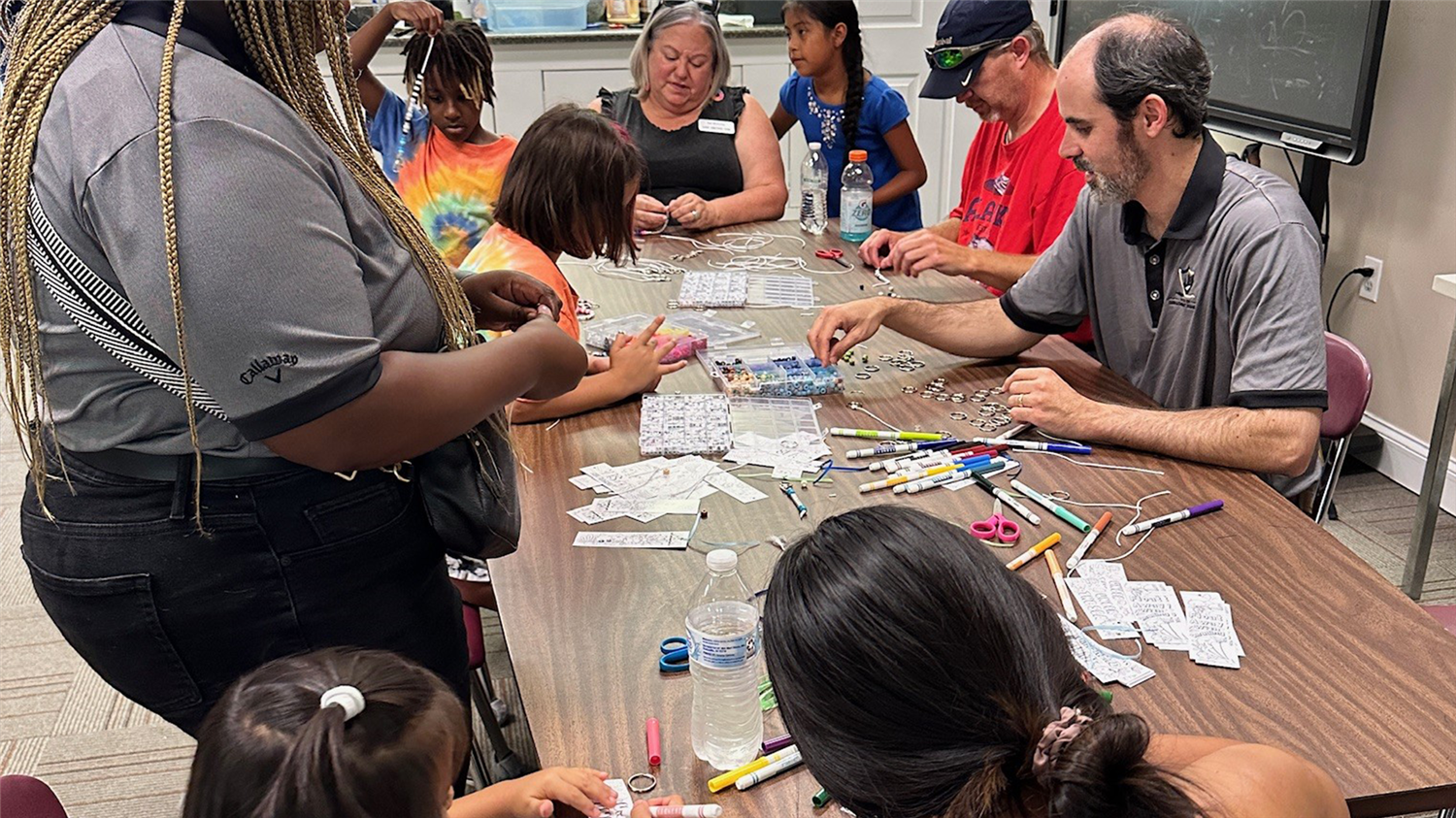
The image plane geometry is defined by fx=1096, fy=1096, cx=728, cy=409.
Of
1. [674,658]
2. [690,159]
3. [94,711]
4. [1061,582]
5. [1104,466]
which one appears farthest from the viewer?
[690,159]

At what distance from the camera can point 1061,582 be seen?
4.29ft

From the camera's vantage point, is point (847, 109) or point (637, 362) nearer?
point (637, 362)

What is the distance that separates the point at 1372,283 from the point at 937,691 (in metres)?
2.97

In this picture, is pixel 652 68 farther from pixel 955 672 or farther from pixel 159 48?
pixel 955 672

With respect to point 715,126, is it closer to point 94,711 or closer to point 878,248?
point 878,248

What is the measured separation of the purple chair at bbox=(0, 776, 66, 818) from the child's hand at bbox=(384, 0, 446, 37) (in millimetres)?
2132

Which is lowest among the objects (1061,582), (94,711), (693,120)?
(94,711)

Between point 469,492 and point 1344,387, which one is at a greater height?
point 469,492

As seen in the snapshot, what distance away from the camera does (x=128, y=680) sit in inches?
43.4

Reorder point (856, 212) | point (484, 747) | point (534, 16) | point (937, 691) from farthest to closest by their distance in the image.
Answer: point (534, 16) → point (856, 212) → point (484, 747) → point (937, 691)

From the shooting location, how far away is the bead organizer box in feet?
6.24

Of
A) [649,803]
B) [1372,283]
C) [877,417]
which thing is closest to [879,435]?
[877,417]

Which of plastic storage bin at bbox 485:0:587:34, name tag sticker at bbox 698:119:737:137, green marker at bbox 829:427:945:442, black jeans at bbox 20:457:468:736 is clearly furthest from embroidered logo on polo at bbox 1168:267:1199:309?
plastic storage bin at bbox 485:0:587:34

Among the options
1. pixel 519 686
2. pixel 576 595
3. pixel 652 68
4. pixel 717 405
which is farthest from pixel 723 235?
pixel 519 686
